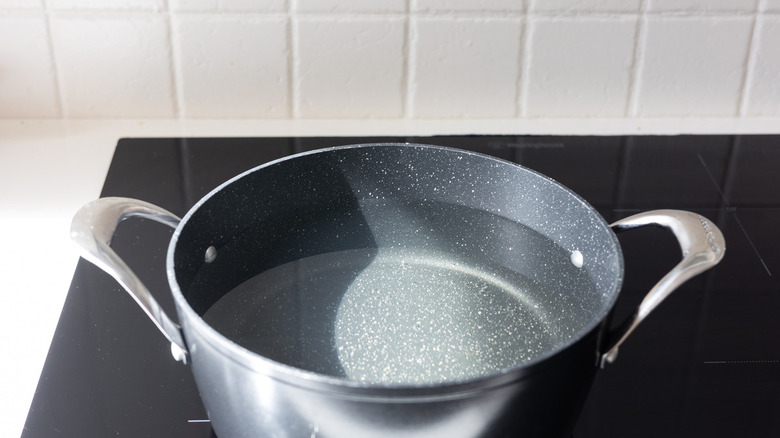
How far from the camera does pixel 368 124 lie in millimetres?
977

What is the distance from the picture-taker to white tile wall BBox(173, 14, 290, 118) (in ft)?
3.02

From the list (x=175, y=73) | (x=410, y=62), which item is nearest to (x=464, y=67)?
(x=410, y=62)

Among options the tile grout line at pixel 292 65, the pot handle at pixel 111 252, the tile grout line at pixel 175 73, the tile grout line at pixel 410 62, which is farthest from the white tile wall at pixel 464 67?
the pot handle at pixel 111 252

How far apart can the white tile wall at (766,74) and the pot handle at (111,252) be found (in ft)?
2.29

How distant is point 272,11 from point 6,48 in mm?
270

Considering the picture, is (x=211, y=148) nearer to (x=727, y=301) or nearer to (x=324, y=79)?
(x=324, y=79)

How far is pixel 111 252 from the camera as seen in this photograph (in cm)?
50

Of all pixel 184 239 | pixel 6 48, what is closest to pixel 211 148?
pixel 6 48

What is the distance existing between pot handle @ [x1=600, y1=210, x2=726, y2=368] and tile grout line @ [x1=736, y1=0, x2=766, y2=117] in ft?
1.54

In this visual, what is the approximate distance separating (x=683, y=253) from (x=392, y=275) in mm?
237

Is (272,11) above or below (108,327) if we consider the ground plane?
above

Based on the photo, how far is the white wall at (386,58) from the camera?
92cm

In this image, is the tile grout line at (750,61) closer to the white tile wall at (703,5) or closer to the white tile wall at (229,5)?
the white tile wall at (703,5)

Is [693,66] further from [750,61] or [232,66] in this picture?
[232,66]
